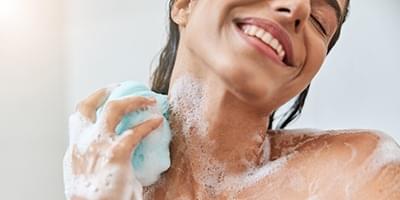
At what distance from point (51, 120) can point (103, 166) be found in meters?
1.01

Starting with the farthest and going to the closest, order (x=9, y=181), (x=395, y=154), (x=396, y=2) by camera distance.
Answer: (x=9, y=181) < (x=396, y=2) < (x=395, y=154)

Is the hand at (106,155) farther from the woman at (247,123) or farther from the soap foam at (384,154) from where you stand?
the soap foam at (384,154)

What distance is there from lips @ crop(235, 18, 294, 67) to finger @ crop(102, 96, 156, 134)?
20cm

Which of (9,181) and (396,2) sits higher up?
(396,2)

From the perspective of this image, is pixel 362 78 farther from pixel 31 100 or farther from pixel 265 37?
pixel 31 100

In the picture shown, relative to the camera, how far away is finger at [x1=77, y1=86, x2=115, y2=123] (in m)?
1.00

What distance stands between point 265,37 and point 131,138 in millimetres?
261

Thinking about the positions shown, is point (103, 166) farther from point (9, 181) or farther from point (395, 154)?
point (9, 181)

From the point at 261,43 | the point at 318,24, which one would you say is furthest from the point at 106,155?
the point at 318,24

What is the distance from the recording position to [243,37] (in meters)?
0.92

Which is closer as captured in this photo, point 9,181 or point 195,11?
point 195,11

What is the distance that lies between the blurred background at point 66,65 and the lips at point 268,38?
69 cm

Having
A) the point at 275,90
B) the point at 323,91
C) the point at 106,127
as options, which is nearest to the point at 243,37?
the point at 275,90

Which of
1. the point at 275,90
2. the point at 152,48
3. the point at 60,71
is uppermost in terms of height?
the point at 275,90
